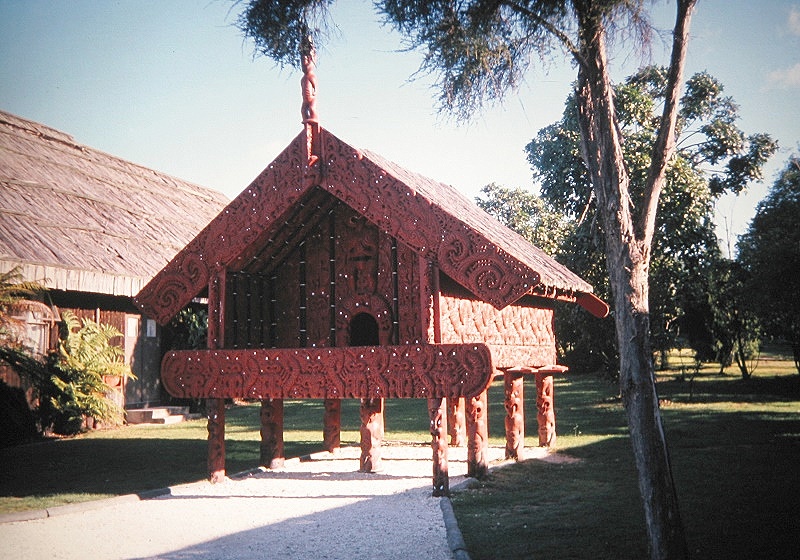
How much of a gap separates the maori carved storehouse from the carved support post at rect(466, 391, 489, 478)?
30mm

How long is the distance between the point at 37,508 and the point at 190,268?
3.84 metres

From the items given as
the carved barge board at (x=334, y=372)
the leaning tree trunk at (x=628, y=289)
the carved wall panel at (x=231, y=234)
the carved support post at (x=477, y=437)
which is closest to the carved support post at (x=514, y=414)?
the carved support post at (x=477, y=437)

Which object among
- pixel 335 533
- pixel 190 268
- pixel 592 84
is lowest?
pixel 335 533

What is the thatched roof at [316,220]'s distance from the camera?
347 inches

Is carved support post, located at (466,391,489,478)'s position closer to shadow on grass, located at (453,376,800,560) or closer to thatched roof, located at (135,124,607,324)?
shadow on grass, located at (453,376,800,560)

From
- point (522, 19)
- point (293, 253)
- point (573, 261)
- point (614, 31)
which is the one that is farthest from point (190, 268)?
point (573, 261)

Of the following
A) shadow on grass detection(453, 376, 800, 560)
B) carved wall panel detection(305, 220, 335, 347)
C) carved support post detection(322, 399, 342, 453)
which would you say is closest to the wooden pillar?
carved wall panel detection(305, 220, 335, 347)

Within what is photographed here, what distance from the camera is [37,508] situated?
8977mm

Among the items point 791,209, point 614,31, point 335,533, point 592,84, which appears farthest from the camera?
point 791,209

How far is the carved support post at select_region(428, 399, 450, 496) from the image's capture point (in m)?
9.24

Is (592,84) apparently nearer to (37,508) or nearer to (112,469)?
(37,508)

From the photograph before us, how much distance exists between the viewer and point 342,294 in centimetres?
1079

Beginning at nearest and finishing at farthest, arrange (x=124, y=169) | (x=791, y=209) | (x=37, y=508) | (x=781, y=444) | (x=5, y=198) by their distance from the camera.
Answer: (x=37, y=508), (x=781, y=444), (x=5, y=198), (x=791, y=209), (x=124, y=169)

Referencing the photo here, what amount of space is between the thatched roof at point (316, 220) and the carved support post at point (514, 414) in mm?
2074
